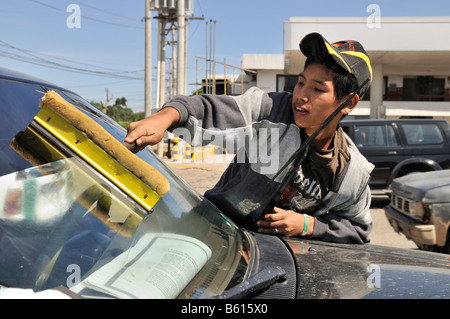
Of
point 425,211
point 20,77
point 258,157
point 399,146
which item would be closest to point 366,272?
point 258,157

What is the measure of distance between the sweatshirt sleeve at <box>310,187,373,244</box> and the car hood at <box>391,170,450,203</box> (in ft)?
9.18

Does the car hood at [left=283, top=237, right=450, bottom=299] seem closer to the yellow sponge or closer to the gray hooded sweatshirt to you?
the gray hooded sweatshirt

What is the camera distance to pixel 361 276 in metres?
1.51

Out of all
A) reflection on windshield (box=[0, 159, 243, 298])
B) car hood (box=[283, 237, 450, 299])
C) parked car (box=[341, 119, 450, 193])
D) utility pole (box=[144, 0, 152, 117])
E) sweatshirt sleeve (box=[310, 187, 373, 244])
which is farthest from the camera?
utility pole (box=[144, 0, 152, 117])

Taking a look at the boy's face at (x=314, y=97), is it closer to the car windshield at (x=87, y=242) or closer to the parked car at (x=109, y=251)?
the parked car at (x=109, y=251)

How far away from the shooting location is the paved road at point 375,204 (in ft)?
20.0

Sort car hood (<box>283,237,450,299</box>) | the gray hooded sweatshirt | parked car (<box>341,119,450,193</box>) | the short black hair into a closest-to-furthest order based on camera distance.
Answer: car hood (<box>283,237,450,299</box>) < the gray hooded sweatshirt < the short black hair < parked car (<box>341,119,450,193</box>)

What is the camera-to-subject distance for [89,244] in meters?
1.27

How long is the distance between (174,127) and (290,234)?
2.55 ft

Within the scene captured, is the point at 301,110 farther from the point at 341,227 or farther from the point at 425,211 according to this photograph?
the point at 425,211

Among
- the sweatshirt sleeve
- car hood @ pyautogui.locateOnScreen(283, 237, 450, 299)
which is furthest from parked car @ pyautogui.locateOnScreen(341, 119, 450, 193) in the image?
car hood @ pyautogui.locateOnScreen(283, 237, 450, 299)

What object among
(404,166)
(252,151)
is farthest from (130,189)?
(404,166)

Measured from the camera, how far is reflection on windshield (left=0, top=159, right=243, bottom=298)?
116cm

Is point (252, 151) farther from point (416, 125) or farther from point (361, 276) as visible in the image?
point (416, 125)
